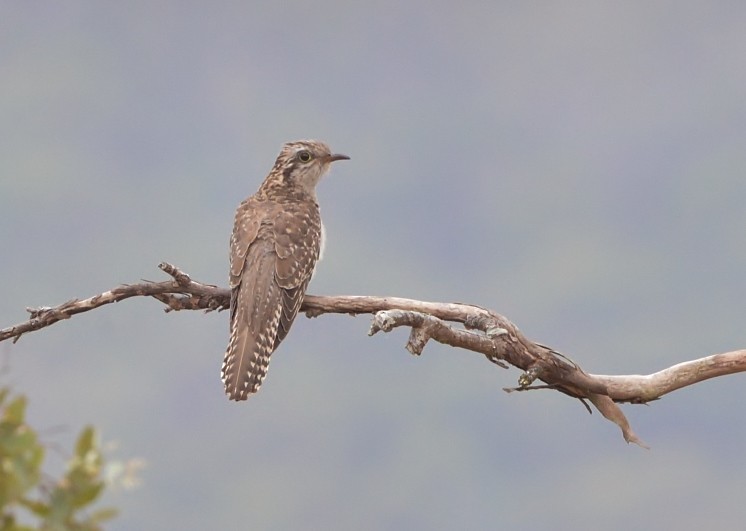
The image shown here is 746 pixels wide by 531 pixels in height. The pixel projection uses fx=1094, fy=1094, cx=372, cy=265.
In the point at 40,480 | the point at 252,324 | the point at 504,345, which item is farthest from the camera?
the point at 252,324

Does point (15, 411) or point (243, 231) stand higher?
point (243, 231)

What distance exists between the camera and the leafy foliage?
2648mm

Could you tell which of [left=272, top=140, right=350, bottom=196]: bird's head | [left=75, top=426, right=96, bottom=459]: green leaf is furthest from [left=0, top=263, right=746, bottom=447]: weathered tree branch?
[left=75, top=426, right=96, bottom=459]: green leaf

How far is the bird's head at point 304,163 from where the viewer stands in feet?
37.6

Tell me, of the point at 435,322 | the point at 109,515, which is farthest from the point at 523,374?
the point at 109,515

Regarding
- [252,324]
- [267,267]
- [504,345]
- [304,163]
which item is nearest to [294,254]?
[267,267]

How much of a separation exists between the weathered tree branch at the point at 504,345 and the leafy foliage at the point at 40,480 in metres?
5.53

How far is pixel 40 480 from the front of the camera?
8.97 feet

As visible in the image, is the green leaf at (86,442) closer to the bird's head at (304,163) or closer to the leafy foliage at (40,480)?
the leafy foliage at (40,480)

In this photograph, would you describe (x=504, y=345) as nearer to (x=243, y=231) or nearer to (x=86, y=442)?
(x=243, y=231)

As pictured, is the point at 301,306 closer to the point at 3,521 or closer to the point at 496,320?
the point at 496,320

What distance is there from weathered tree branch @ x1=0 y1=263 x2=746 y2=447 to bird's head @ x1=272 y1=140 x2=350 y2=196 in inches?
91.6

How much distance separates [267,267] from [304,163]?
1.97m

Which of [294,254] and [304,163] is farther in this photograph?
[304,163]
